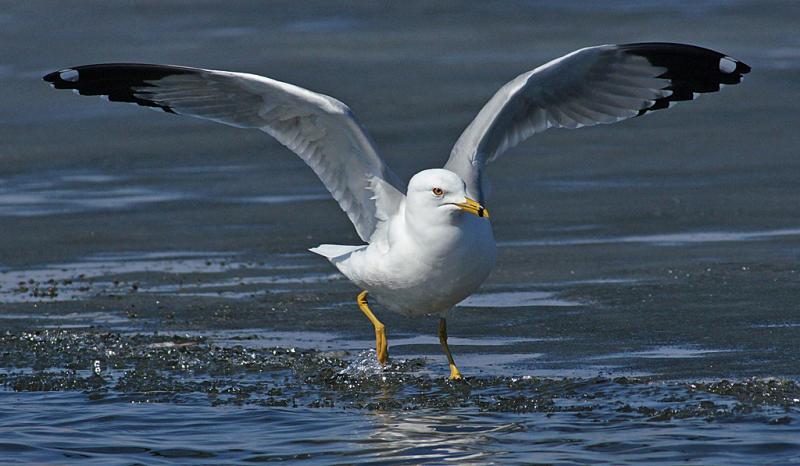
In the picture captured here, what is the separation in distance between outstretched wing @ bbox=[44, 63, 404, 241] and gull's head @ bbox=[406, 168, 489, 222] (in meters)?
0.68

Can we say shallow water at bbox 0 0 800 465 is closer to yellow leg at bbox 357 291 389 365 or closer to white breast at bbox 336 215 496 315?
yellow leg at bbox 357 291 389 365

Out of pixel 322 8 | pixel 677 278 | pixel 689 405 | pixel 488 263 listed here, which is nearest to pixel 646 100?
pixel 677 278

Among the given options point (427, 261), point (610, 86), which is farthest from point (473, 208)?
point (610, 86)

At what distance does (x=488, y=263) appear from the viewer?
7.77 m

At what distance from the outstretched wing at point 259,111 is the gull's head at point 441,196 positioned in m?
0.68

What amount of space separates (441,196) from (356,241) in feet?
13.6

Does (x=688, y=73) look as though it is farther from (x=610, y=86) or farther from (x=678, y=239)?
(x=678, y=239)

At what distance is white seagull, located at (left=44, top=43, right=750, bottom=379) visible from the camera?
770 centimetres

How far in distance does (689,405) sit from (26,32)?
13.7 metres

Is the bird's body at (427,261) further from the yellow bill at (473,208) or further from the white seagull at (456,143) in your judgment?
the yellow bill at (473,208)

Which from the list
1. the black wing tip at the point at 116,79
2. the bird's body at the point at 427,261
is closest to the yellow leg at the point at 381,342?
the bird's body at the point at 427,261

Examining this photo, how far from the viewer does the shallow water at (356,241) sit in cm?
700

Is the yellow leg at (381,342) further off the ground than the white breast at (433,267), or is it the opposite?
the white breast at (433,267)

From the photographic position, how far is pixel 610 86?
9.10 metres
